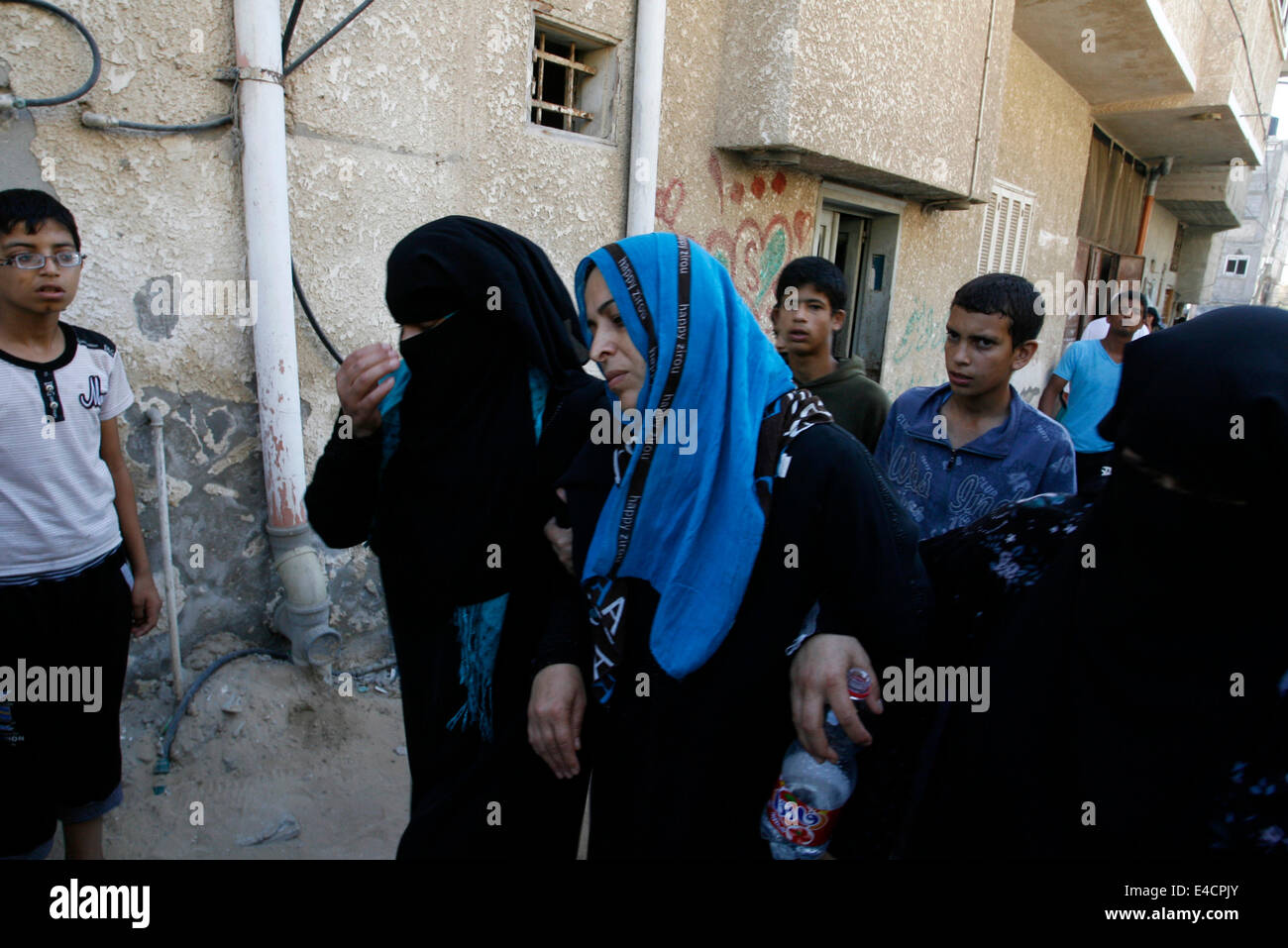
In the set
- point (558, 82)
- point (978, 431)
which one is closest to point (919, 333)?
point (558, 82)

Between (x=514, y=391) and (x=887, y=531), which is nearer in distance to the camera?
(x=887, y=531)

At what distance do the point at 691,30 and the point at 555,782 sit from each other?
405 cm

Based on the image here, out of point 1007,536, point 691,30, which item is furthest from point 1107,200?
point 1007,536

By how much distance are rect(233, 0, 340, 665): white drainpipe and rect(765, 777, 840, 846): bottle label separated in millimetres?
2344

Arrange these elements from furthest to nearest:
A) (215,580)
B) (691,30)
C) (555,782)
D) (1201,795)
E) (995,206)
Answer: (995,206), (691,30), (215,580), (555,782), (1201,795)

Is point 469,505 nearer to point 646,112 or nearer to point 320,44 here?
point 320,44

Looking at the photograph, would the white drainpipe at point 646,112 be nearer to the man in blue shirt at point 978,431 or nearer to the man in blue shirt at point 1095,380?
the man in blue shirt at point 978,431

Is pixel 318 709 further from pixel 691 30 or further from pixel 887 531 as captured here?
pixel 691 30

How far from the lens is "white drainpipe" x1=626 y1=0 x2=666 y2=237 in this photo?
3951mm

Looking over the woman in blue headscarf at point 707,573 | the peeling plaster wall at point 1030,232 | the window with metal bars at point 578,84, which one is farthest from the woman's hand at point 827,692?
the peeling plaster wall at point 1030,232

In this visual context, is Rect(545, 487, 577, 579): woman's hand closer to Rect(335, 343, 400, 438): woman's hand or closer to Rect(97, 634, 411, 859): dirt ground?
Rect(335, 343, 400, 438): woman's hand

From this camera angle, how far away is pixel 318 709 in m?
3.12

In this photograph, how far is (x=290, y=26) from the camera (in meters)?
2.79

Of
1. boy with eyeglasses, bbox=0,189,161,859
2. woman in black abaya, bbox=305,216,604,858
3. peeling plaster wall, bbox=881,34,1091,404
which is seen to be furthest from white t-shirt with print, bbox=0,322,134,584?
peeling plaster wall, bbox=881,34,1091,404
